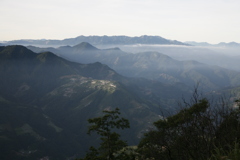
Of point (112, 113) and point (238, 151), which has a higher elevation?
point (238, 151)

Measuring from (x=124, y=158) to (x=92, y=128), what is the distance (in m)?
8.57

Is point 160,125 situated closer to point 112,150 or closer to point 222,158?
point 112,150

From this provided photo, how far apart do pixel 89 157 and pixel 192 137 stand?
25779 mm

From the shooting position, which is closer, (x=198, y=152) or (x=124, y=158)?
(x=198, y=152)

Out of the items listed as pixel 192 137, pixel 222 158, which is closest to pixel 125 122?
pixel 192 137

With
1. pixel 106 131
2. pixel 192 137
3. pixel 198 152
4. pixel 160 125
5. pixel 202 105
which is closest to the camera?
pixel 198 152

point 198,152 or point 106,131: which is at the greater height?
point 198,152

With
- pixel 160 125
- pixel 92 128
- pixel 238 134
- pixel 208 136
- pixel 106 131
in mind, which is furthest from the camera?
pixel 160 125

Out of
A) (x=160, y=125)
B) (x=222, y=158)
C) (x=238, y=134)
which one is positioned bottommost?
(x=160, y=125)

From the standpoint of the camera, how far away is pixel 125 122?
132 feet

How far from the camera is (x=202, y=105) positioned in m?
46.6

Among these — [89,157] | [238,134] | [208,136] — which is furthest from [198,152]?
[89,157]

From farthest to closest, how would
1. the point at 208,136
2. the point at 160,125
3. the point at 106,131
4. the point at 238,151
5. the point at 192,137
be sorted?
the point at 160,125
the point at 106,131
the point at 192,137
the point at 208,136
the point at 238,151

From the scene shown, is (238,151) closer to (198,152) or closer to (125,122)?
(198,152)
